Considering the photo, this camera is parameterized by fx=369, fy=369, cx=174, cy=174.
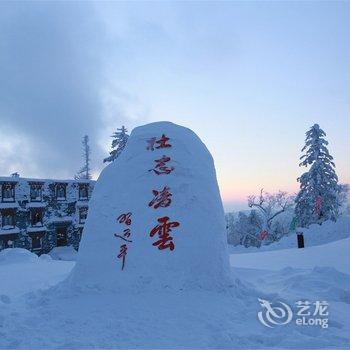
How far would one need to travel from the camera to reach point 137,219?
8.10 metres

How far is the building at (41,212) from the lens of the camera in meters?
28.4

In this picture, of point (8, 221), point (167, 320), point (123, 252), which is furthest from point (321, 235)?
point (8, 221)

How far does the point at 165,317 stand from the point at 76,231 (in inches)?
1098

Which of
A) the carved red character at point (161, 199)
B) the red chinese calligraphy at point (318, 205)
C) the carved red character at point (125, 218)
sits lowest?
the carved red character at point (125, 218)

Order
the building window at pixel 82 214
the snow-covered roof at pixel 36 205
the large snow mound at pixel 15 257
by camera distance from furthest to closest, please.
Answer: the building window at pixel 82 214 < the snow-covered roof at pixel 36 205 < the large snow mound at pixel 15 257

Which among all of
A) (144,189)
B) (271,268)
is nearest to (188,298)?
(144,189)

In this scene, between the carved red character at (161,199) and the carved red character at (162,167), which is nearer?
the carved red character at (161,199)

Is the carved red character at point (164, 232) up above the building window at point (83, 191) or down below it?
below

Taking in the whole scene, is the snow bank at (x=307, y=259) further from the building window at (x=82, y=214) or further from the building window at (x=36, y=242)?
the building window at (x=82, y=214)

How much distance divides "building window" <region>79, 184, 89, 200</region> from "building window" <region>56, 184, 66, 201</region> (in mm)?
1544

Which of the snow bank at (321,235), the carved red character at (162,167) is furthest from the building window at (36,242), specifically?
the carved red character at (162,167)

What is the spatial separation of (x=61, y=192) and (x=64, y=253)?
5197 mm

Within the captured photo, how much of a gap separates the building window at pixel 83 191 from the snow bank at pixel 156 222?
24814 millimetres

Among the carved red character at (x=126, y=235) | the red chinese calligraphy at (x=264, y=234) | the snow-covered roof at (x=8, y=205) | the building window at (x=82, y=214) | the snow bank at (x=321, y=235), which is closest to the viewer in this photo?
the carved red character at (x=126, y=235)
